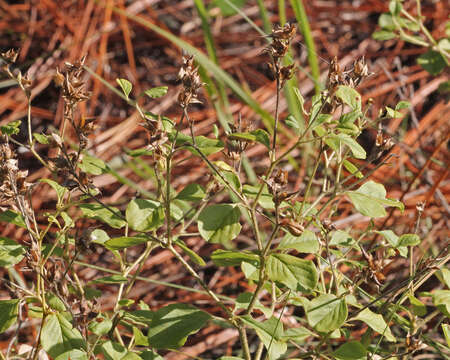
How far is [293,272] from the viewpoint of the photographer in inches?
30.4

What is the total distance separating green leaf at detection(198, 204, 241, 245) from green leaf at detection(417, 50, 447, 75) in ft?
3.43

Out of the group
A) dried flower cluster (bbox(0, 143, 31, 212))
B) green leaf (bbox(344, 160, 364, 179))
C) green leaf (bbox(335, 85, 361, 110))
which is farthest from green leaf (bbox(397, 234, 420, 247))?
dried flower cluster (bbox(0, 143, 31, 212))

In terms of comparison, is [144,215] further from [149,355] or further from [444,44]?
[444,44]

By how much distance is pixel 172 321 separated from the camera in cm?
87

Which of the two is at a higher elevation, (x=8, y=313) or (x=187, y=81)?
(x=187, y=81)

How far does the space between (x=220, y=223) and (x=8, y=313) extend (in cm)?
34

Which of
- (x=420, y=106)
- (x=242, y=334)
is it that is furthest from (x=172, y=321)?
(x=420, y=106)

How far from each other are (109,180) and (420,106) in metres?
1.22

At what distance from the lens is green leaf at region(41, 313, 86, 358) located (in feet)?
2.79

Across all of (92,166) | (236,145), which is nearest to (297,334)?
(236,145)

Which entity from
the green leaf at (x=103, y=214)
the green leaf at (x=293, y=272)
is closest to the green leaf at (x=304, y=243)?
the green leaf at (x=293, y=272)

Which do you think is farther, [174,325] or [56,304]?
[56,304]

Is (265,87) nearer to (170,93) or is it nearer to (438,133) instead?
(170,93)

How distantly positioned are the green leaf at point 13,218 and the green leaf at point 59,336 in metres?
0.15
